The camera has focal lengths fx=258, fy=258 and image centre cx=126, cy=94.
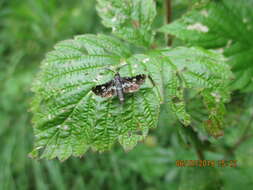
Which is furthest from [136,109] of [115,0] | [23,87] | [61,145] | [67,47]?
[23,87]

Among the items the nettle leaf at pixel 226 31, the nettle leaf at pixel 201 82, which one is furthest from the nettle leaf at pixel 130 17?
the nettle leaf at pixel 201 82

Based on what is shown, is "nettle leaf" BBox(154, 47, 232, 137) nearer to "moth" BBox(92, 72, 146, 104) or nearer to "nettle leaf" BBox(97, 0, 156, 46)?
"moth" BBox(92, 72, 146, 104)

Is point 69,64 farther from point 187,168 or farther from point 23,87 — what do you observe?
point 23,87

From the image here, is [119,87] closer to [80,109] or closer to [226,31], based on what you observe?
[80,109]

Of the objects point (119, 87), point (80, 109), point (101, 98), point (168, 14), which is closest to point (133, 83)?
point (119, 87)

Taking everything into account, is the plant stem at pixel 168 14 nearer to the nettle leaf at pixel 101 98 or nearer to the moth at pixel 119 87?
the nettle leaf at pixel 101 98
